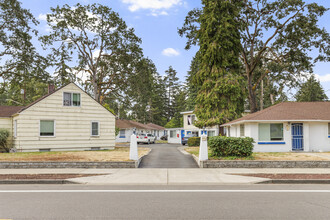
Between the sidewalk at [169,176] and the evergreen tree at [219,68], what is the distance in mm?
16792

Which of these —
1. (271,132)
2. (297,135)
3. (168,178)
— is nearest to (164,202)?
(168,178)

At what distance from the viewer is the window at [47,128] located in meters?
24.1

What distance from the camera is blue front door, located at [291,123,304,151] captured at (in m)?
22.7

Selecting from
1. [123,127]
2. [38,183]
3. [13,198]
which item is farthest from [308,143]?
[123,127]

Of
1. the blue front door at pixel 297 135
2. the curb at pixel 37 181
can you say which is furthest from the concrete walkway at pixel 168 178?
the blue front door at pixel 297 135

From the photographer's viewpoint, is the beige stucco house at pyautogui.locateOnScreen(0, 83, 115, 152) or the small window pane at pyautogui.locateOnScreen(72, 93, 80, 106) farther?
the small window pane at pyautogui.locateOnScreen(72, 93, 80, 106)

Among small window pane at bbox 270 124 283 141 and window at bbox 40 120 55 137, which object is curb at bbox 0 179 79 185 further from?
small window pane at bbox 270 124 283 141

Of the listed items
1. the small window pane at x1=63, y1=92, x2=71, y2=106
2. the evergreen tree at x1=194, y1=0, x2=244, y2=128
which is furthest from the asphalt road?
the evergreen tree at x1=194, y1=0, x2=244, y2=128

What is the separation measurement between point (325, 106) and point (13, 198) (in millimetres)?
25697

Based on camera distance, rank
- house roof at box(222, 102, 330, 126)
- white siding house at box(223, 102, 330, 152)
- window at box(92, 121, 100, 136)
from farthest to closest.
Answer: window at box(92, 121, 100, 136), white siding house at box(223, 102, 330, 152), house roof at box(222, 102, 330, 126)

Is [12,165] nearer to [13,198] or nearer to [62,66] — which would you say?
[13,198]

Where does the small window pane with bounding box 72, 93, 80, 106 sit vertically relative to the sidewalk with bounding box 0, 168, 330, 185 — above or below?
above

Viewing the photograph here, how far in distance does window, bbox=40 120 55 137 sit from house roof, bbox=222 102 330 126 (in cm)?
1540

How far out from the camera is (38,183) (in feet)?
35.5
